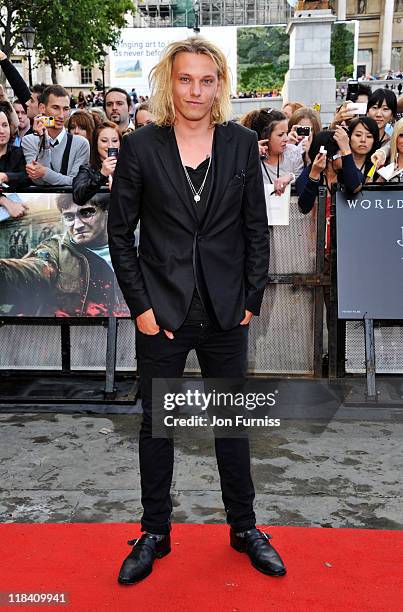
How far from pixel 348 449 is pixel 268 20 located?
262 ft

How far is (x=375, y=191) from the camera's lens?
5.46 meters

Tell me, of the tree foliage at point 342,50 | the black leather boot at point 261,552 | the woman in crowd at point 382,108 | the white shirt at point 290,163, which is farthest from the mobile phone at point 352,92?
the tree foliage at point 342,50

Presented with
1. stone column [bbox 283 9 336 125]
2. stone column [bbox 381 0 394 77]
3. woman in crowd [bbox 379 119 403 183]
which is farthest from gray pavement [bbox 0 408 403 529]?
stone column [bbox 381 0 394 77]

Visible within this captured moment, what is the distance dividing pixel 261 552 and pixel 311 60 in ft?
84.2

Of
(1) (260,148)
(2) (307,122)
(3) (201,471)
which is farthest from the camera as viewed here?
(2) (307,122)

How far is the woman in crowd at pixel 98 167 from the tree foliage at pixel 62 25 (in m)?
29.0

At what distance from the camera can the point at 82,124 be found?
22.2 feet

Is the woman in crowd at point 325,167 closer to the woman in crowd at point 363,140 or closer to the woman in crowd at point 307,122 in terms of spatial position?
the woman in crowd at point 363,140

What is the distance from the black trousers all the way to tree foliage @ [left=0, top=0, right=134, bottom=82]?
3198 centimetres

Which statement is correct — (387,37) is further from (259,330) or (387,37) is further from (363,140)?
(259,330)

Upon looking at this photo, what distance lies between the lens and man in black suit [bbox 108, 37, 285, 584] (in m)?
2.82

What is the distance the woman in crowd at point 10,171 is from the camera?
537 cm

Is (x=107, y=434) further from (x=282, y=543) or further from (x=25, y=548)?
(x=282, y=543)

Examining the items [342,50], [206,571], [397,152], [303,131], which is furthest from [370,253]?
[342,50]
